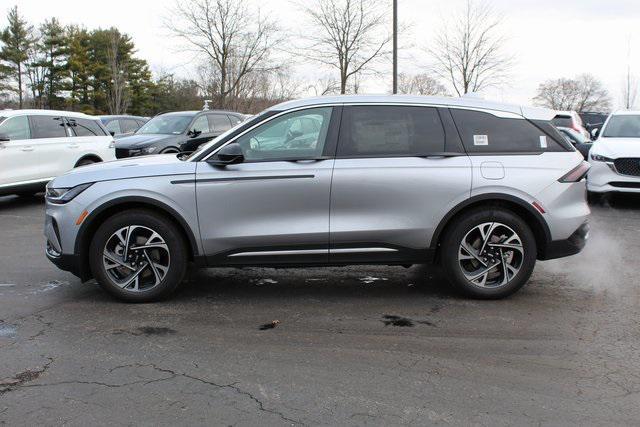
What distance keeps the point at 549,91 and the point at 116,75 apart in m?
64.1

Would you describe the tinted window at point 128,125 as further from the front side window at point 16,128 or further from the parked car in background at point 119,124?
the front side window at point 16,128

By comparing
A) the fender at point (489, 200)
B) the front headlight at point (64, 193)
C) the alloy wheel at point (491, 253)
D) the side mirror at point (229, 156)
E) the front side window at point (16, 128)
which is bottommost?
the alloy wheel at point (491, 253)

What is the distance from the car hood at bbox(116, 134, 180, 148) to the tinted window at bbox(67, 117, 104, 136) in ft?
2.71

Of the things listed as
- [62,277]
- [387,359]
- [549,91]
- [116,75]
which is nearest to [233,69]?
[116,75]

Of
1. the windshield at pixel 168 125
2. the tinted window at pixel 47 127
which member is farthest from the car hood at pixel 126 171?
the windshield at pixel 168 125

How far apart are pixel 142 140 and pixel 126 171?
27.6 ft

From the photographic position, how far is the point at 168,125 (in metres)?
13.5

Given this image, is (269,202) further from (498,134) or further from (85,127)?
(85,127)

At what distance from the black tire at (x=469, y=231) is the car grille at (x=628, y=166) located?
5.97 meters

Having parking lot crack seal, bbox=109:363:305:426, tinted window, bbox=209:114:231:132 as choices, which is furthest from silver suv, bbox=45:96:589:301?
tinted window, bbox=209:114:231:132

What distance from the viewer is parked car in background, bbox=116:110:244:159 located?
12555 mm

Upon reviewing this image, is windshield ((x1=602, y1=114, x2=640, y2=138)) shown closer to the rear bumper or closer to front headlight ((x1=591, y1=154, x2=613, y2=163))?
front headlight ((x1=591, y1=154, x2=613, y2=163))

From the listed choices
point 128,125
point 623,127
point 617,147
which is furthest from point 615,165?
point 128,125

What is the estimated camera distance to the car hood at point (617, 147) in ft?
32.0
